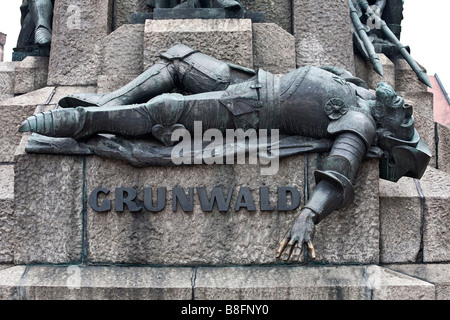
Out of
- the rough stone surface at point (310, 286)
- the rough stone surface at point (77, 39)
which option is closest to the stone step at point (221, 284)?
the rough stone surface at point (310, 286)

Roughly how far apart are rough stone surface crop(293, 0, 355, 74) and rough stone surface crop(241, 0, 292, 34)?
181 millimetres

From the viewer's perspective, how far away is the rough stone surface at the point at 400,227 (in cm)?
515

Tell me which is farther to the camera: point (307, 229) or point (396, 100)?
point (396, 100)

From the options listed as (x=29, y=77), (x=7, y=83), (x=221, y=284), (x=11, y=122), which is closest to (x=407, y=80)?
(x=221, y=284)

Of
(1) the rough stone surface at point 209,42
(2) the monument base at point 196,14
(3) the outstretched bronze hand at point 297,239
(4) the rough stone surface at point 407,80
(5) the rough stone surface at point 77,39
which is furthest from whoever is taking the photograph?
(4) the rough stone surface at point 407,80

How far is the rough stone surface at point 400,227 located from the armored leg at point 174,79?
1.59 m

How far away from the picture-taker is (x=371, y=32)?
7.72m

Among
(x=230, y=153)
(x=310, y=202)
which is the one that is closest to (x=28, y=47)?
(x=230, y=153)

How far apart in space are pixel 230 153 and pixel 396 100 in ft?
4.40

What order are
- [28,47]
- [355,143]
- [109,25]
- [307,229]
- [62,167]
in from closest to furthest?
[307,229]
[355,143]
[62,167]
[109,25]
[28,47]

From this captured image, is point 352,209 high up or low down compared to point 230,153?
down

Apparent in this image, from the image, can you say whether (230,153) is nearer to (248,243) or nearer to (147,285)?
(248,243)

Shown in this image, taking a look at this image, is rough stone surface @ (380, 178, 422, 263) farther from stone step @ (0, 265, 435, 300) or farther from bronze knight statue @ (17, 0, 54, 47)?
bronze knight statue @ (17, 0, 54, 47)

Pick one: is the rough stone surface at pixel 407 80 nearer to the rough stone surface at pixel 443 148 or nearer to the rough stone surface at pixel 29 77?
the rough stone surface at pixel 443 148
